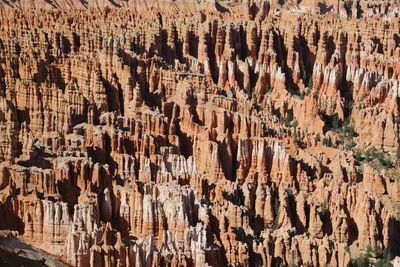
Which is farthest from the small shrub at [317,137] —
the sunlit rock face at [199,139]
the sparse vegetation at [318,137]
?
the sunlit rock face at [199,139]

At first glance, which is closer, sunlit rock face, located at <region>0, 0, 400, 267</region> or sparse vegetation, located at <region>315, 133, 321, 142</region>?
sunlit rock face, located at <region>0, 0, 400, 267</region>

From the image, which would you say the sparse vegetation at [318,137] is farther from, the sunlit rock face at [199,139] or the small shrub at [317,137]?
the sunlit rock face at [199,139]

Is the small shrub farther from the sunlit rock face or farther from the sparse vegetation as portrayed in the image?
the sunlit rock face

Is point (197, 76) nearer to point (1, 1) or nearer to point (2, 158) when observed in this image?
point (2, 158)

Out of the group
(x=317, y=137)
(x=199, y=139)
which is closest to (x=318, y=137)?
(x=317, y=137)

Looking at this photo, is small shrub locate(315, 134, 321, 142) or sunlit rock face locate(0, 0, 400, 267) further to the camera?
small shrub locate(315, 134, 321, 142)

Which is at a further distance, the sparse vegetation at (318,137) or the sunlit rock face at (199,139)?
the sparse vegetation at (318,137)

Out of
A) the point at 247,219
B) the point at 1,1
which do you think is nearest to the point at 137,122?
the point at 247,219

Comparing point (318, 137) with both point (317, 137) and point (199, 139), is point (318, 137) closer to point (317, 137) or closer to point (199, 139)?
point (317, 137)

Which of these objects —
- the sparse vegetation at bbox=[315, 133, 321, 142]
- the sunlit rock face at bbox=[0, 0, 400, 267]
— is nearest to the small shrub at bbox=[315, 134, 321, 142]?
the sparse vegetation at bbox=[315, 133, 321, 142]
